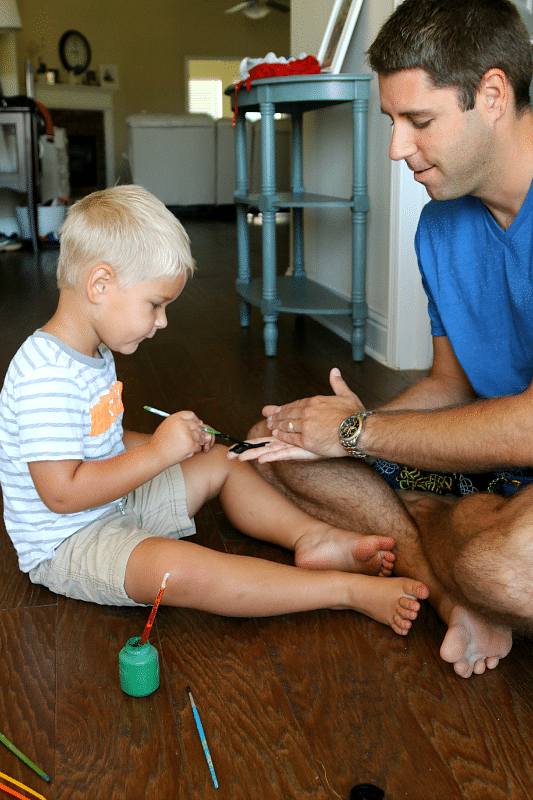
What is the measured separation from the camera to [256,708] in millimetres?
998

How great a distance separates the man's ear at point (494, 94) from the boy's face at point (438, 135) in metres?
0.01

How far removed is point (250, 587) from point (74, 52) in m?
10.6

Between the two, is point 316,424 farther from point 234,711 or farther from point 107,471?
point 234,711

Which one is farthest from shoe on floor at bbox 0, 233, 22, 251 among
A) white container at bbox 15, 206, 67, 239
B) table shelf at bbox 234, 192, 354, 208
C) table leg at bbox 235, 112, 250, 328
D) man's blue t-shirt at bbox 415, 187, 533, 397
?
man's blue t-shirt at bbox 415, 187, 533, 397

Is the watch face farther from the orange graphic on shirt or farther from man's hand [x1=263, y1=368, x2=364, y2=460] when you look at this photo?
the orange graphic on shirt

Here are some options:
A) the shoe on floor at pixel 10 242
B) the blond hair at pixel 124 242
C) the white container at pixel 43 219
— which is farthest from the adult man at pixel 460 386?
the white container at pixel 43 219

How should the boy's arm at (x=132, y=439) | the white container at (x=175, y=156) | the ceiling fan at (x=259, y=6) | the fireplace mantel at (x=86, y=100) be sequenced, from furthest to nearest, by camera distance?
the fireplace mantel at (x=86, y=100) < the ceiling fan at (x=259, y=6) < the white container at (x=175, y=156) < the boy's arm at (x=132, y=439)

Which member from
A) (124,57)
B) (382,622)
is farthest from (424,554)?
(124,57)

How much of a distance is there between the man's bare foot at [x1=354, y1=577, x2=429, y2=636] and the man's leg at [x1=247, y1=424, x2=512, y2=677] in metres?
0.04

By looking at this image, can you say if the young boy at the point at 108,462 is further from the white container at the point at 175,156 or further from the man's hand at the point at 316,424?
the white container at the point at 175,156

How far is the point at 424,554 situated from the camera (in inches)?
48.5

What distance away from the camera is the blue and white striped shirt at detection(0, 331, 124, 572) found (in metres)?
1.14

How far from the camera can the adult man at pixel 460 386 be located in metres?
1.05

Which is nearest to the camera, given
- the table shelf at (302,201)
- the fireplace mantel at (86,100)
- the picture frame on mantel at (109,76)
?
the table shelf at (302,201)
